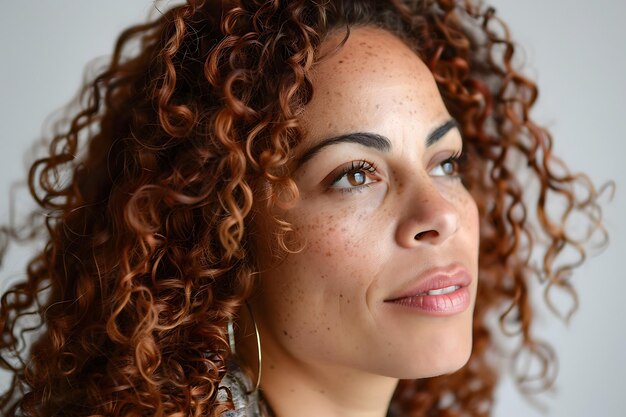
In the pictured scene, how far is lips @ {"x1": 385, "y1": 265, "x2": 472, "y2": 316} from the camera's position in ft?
4.51

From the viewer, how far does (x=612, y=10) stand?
211 cm

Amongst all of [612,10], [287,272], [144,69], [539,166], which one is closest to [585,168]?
[539,166]

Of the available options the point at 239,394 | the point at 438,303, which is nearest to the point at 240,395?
the point at 239,394

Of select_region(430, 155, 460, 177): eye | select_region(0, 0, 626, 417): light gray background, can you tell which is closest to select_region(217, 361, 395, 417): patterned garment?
select_region(430, 155, 460, 177): eye

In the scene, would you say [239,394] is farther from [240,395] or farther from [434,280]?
[434,280]

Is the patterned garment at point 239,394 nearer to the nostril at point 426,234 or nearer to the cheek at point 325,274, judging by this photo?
the cheek at point 325,274

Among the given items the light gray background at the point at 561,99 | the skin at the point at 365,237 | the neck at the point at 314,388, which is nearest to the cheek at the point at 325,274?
the skin at the point at 365,237

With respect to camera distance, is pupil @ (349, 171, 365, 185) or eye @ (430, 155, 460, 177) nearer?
pupil @ (349, 171, 365, 185)

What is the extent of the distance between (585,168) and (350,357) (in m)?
1.07

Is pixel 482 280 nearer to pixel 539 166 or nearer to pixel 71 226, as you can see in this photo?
pixel 539 166

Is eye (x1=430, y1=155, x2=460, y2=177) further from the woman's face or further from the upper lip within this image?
the upper lip

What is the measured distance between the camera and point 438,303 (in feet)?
4.58

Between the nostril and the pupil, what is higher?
the pupil

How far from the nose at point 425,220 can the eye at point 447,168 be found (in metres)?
0.16
